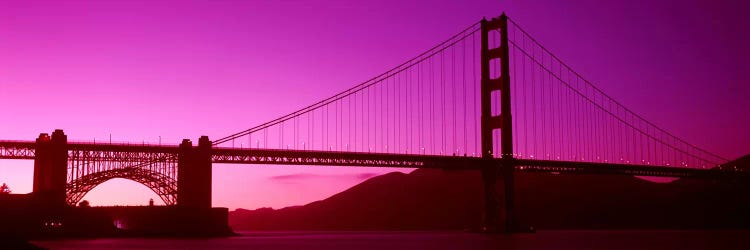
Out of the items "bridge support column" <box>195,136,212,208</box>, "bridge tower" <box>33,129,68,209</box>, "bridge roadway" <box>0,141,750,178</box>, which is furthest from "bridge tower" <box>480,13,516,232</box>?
"bridge tower" <box>33,129,68,209</box>

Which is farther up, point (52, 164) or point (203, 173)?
point (52, 164)

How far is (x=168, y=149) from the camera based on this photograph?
89.1 metres

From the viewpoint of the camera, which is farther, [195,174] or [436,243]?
[195,174]

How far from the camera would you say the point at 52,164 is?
272 ft

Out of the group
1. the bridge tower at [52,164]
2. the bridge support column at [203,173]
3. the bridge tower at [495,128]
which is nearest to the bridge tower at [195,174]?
the bridge support column at [203,173]

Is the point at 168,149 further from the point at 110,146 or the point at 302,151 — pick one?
the point at 302,151

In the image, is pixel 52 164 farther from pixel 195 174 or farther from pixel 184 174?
pixel 195 174

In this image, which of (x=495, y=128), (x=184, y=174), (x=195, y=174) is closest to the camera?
(x=195, y=174)

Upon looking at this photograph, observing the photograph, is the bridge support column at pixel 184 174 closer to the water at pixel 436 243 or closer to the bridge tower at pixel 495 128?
the water at pixel 436 243

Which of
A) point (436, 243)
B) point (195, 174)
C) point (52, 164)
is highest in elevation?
point (52, 164)

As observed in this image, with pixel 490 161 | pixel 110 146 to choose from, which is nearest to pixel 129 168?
pixel 110 146

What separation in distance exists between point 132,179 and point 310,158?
1671cm

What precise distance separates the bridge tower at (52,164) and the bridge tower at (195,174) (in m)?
9.93

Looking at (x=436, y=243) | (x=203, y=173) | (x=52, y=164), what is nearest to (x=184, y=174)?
(x=203, y=173)
